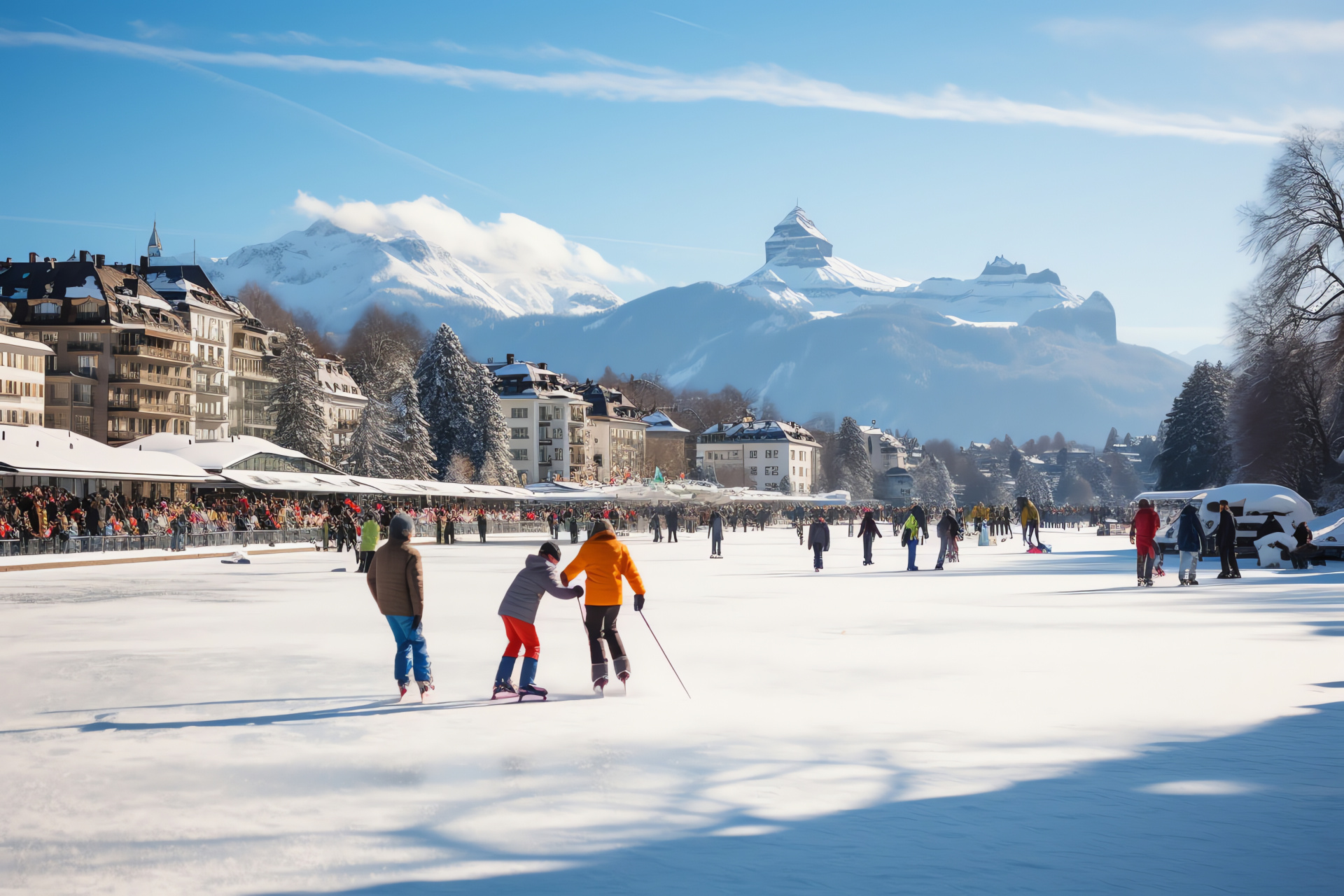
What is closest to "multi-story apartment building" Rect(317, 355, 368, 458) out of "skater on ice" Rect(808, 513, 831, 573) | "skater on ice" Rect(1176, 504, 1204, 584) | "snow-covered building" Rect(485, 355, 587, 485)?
"snow-covered building" Rect(485, 355, 587, 485)

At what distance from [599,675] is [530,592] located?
1036 millimetres

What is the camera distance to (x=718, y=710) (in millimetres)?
8984

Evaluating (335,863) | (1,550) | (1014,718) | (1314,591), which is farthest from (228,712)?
(1,550)

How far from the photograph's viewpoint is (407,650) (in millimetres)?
9469

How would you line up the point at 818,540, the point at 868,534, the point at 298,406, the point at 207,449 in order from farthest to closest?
1. the point at 298,406
2. the point at 207,449
3. the point at 868,534
4. the point at 818,540

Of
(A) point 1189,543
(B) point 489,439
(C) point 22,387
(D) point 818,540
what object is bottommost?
(A) point 1189,543

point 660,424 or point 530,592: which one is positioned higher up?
point 660,424

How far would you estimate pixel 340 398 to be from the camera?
9681 centimetres

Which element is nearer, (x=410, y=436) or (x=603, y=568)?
(x=603, y=568)

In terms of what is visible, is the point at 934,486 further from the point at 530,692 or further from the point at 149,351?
the point at 530,692

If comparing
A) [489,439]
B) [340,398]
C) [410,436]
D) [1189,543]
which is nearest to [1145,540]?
[1189,543]

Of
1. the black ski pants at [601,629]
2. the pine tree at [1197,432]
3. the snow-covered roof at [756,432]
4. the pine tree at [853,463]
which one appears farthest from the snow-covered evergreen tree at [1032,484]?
the black ski pants at [601,629]

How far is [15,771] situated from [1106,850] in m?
5.78

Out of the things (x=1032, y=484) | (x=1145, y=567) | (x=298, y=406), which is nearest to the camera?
(x=1145, y=567)
